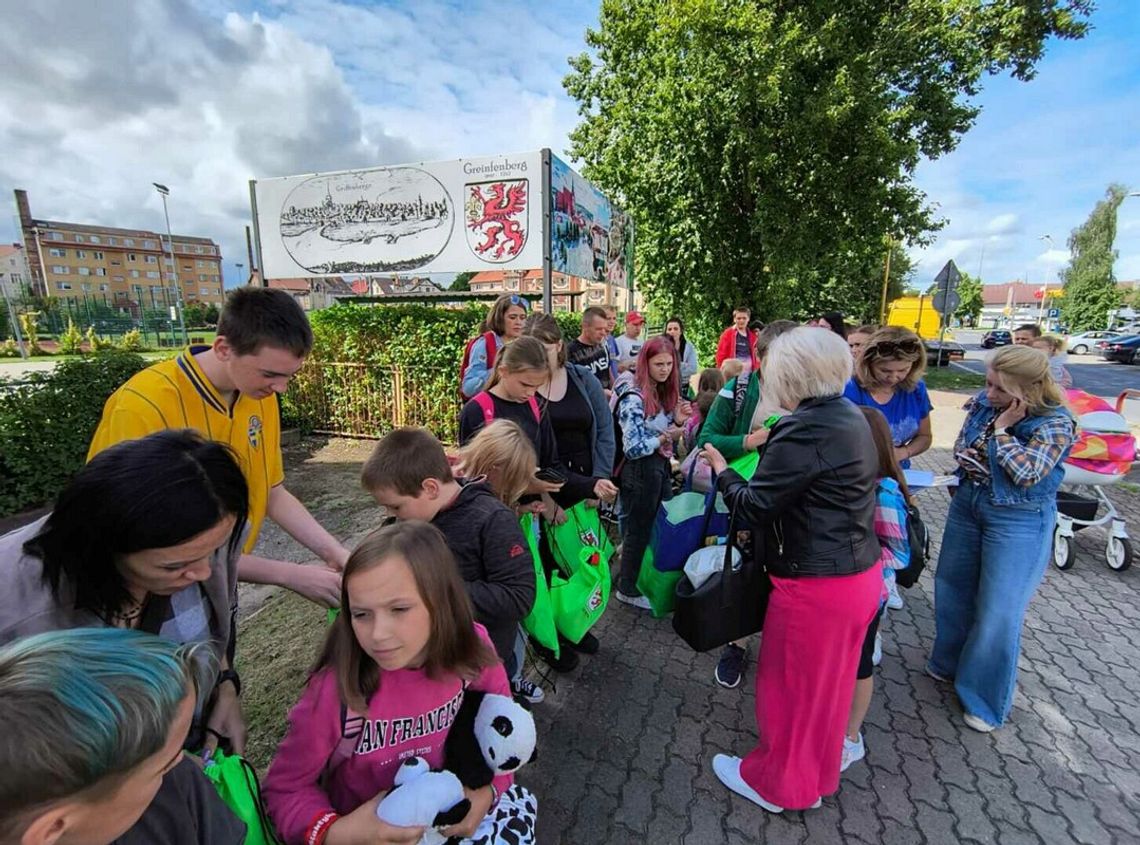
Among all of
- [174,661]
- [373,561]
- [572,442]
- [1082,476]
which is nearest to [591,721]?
[572,442]

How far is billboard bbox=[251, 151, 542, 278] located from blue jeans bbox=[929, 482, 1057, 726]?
16.2ft

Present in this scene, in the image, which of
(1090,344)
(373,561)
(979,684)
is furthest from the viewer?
(1090,344)

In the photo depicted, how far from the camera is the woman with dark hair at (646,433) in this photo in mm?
3576

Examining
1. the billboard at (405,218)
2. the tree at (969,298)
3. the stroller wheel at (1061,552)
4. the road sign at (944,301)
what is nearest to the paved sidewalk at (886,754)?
the stroller wheel at (1061,552)

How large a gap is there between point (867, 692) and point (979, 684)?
89 cm

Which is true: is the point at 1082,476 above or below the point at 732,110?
below

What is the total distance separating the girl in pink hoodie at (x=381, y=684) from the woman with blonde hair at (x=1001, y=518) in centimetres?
256

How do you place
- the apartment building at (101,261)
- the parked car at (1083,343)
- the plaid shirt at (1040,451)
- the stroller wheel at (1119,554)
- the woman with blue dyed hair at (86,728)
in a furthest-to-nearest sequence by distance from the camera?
1. the apartment building at (101,261)
2. the parked car at (1083,343)
3. the stroller wheel at (1119,554)
4. the plaid shirt at (1040,451)
5. the woman with blue dyed hair at (86,728)

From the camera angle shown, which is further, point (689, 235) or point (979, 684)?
point (689, 235)

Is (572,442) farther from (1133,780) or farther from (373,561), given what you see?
(1133,780)

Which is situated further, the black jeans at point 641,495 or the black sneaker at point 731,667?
the black jeans at point 641,495

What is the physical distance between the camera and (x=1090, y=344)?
36.8 meters

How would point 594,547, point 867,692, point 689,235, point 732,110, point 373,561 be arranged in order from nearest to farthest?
point 373,561, point 867,692, point 594,547, point 732,110, point 689,235

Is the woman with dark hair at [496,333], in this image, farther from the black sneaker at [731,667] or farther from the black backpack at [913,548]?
the black backpack at [913,548]
